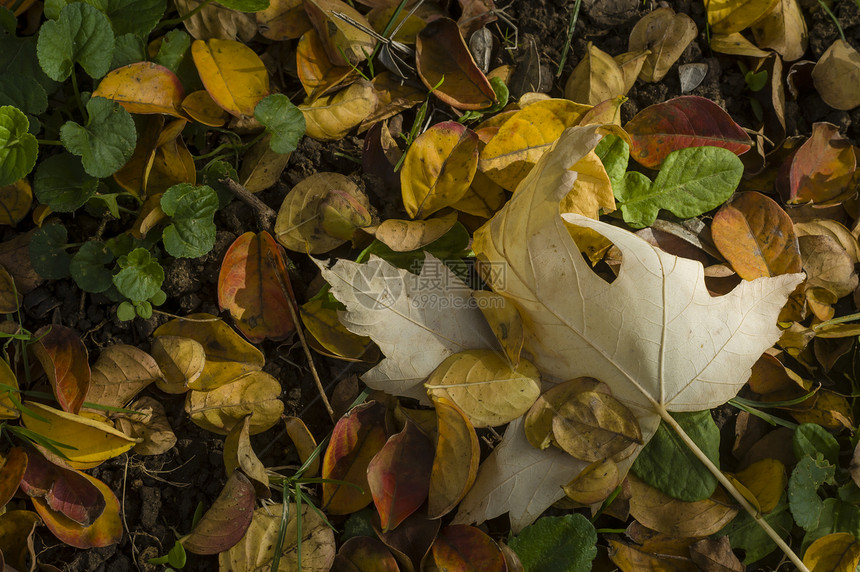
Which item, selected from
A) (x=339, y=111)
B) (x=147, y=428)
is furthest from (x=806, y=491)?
(x=147, y=428)

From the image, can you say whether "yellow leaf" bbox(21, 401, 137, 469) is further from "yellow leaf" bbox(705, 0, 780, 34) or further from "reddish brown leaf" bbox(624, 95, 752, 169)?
"yellow leaf" bbox(705, 0, 780, 34)

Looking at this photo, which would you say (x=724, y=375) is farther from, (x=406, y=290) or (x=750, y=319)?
(x=406, y=290)

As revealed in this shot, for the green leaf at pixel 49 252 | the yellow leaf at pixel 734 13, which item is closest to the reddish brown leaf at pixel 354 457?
the green leaf at pixel 49 252

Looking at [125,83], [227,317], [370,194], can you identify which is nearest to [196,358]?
[227,317]

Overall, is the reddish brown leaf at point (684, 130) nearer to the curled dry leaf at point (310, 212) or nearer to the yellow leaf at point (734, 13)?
the yellow leaf at point (734, 13)

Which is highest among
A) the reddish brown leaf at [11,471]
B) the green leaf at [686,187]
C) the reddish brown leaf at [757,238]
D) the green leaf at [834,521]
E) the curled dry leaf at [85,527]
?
the green leaf at [686,187]

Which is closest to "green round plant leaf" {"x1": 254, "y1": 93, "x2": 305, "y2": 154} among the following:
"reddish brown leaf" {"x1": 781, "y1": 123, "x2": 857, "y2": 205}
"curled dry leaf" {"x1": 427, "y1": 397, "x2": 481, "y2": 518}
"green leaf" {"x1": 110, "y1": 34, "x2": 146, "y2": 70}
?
"green leaf" {"x1": 110, "y1": 34, "x2": 146, "y2": 70}
